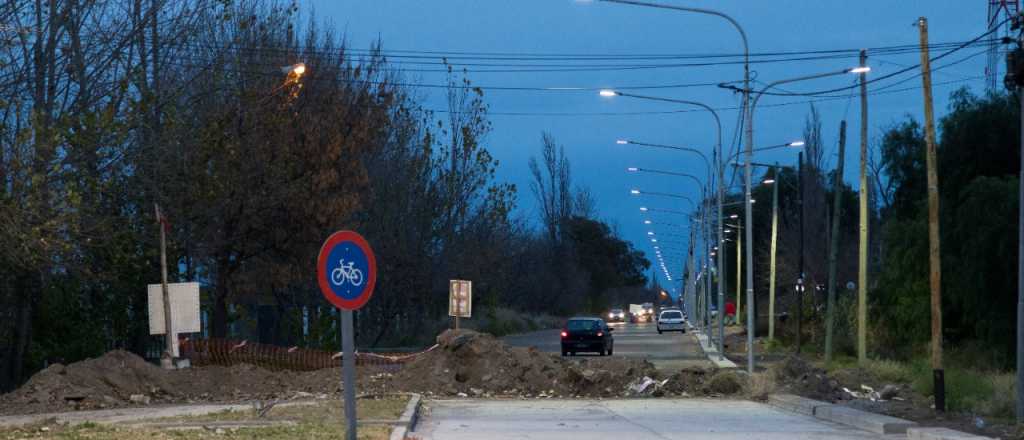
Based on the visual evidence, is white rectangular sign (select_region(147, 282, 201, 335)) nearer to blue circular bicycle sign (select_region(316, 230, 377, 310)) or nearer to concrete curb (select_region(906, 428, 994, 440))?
concrete curb (select_region(906, 428, 994, 440))

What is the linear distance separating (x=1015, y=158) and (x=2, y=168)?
36.7 meters

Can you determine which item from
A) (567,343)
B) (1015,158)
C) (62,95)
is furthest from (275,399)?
(1015,158)

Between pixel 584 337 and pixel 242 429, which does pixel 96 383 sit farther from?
pixel 584 337

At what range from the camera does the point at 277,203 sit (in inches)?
1464

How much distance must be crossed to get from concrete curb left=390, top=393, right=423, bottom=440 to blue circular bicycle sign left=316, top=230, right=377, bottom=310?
535 cm

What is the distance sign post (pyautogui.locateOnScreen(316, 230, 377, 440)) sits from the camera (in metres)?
12.5

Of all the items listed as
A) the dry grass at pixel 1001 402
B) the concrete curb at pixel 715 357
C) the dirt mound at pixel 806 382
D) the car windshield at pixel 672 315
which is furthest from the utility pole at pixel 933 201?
the car windshield at pixel 672 315

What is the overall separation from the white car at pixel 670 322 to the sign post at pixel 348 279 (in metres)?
75.3

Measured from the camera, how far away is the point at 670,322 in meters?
87.8

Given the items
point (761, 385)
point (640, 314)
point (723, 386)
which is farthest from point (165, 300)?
point (640, 314)

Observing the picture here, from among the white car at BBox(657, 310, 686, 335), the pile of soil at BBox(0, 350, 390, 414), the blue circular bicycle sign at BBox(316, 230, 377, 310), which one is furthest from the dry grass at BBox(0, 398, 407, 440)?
the white car at BBox(657, 310, 686, 335)

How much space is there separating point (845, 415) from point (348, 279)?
1263 cm

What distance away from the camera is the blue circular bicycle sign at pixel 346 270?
12484 millimetres

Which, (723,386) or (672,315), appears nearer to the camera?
(723,386)
